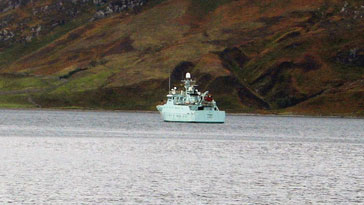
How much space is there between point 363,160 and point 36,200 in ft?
217

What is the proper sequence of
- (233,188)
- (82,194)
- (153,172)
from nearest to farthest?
(82,194), (233,188), (153,172)

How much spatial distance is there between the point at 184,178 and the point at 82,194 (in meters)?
18.0

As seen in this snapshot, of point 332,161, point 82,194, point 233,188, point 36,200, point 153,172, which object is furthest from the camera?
point 332,161

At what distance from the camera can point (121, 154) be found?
124 meters

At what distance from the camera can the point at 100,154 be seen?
12231cm

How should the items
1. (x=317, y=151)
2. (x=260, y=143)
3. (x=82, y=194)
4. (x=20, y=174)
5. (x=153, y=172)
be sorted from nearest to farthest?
1. (x=82, y=194)
2. (x=20, y=174)
3. (x=153, y=172)
4. (x=317, y=151)
5. (x=260, y=143)

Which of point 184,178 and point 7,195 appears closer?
point 7,195

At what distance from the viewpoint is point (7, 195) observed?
243 ft

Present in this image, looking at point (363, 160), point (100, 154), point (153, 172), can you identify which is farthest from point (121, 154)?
point (363, 160)

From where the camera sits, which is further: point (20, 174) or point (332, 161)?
point (332, 161)

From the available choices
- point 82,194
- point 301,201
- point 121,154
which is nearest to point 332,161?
point 121,154

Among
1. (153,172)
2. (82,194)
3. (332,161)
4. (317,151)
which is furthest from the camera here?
(317,151)

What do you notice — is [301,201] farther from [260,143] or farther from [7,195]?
[260,143]

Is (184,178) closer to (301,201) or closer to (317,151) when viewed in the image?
(301,201)
